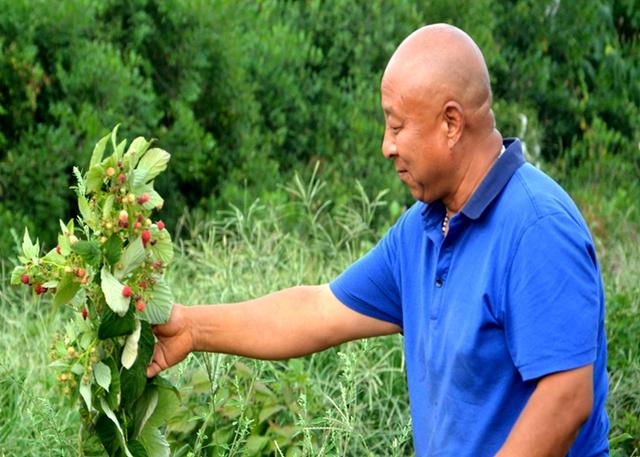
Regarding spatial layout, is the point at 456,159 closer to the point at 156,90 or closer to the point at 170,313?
the point at 170,313

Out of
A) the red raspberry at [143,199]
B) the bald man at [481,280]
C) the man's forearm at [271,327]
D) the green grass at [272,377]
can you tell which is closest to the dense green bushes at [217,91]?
the green grass at [272,377]

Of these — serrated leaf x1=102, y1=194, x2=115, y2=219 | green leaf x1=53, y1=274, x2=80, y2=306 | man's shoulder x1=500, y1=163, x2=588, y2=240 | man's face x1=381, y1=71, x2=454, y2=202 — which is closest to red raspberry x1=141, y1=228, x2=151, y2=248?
serrated leaf x1=102, y1=194, x2=115, y2=219

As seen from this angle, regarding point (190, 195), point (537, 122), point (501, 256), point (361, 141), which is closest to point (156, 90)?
point (190, 195)

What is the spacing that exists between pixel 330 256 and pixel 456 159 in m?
3.88

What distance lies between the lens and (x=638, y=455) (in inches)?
211

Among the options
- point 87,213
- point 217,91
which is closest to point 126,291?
point 87,213

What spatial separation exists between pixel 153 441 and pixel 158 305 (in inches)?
15.7

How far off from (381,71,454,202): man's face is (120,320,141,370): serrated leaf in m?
0.82

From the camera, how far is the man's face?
3277mm

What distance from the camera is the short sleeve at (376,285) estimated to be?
12.4ft

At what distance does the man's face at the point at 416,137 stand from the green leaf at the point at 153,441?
3.38ft

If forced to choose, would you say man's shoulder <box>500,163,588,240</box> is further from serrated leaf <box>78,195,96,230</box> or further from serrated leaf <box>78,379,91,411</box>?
serrated leaf <box>78,379,91,411</box>

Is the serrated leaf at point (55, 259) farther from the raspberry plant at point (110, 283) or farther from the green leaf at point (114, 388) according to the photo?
the green leaf at point (114, 388)

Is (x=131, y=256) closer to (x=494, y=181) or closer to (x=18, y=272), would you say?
(x=18, y=272)
